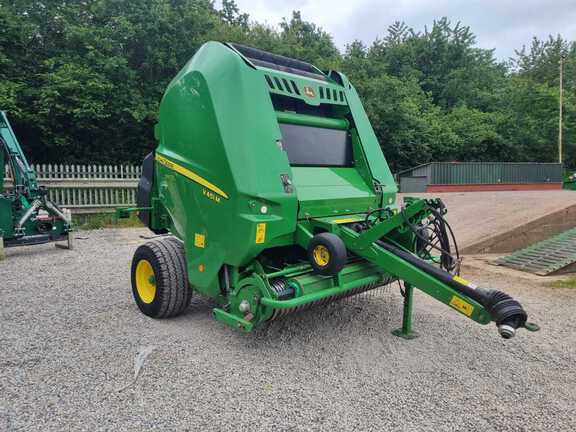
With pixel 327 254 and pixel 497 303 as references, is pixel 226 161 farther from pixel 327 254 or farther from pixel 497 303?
pixel 497 303

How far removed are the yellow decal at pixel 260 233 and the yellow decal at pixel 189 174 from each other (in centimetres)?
35

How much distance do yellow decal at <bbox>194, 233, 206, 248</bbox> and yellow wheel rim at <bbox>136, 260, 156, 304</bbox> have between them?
2.41ft

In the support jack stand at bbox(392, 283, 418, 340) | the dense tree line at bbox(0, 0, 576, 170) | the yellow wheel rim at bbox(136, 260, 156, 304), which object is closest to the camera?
the support jack stand at bbox(392, 283, 418, 340)

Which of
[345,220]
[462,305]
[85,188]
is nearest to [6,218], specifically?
[85,188]

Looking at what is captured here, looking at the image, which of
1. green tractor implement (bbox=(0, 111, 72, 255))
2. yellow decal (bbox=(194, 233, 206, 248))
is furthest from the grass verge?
green tractor implement (bbox=(0, 111, 72, 255))

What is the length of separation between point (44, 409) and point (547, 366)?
3448 mm

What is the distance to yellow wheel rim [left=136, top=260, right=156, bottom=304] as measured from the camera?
4024 millimetres

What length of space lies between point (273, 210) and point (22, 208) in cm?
599

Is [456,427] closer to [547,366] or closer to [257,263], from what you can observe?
[547,366]

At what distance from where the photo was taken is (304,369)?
301cm

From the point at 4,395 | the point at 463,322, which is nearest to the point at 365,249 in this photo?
the point at 463,322

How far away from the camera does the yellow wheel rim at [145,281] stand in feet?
13.2

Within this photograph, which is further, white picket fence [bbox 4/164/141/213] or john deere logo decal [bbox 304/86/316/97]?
white picket fence [bbox 4/164/141/213]

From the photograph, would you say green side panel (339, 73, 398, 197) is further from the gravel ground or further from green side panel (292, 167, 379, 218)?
the gravel ground
